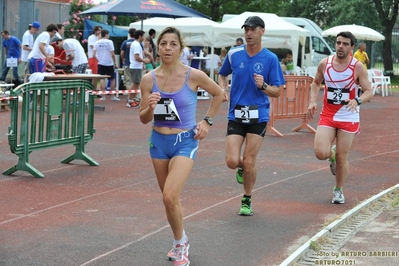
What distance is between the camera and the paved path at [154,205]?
22.8 feet

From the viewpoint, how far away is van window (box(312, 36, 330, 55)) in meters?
38.0

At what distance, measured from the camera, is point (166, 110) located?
21.3ft

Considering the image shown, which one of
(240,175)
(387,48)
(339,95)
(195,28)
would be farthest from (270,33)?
(240,175)

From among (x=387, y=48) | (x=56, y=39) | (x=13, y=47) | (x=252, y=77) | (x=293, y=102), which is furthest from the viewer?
(x=387, y=48)

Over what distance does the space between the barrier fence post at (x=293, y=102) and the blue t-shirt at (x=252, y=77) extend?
8.19 m

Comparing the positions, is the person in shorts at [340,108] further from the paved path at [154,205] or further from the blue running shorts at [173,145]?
the blue running shorts at [173,145]

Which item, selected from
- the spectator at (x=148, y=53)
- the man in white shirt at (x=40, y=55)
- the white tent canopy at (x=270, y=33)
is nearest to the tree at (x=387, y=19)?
the white tent canopy at (x=270, y=33)

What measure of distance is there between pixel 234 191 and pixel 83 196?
5.91 ft

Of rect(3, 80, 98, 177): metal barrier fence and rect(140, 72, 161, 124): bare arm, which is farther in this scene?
rect(3, 80, 98, 177): metal barrier fence

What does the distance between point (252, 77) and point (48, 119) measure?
377cm

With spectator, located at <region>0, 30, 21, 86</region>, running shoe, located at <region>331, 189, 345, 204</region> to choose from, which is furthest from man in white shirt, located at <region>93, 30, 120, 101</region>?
running shoe, located at <region>331, 189, 345, 204</region>

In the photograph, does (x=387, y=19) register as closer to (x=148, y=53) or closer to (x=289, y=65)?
(x=289, y=65)

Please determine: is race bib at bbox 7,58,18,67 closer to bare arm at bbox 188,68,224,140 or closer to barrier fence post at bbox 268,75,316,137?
barrier fence post at bbox 268,75,316,137

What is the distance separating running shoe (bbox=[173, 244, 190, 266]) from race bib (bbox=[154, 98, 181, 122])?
38.9 inches
